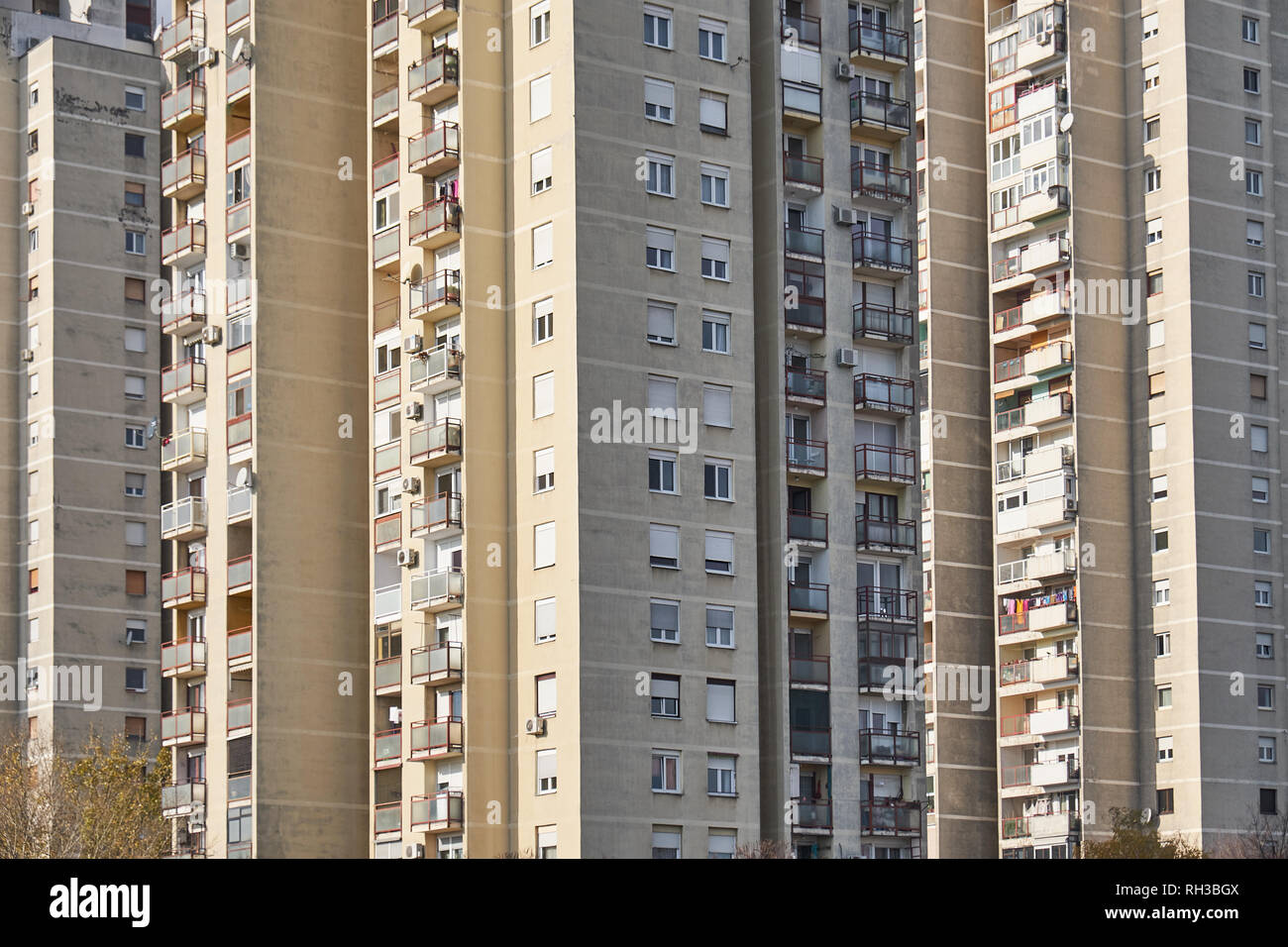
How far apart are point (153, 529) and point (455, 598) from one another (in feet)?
99.6

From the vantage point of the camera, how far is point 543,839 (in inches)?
2502

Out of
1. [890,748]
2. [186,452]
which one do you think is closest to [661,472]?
[890,748]

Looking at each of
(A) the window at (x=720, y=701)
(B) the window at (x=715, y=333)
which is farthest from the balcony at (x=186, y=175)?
(A) the window at (x=720, y=701)

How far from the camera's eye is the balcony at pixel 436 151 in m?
68.5

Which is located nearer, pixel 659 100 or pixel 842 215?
pixel 659 100

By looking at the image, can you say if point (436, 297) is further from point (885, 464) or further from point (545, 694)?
point (885, 464)

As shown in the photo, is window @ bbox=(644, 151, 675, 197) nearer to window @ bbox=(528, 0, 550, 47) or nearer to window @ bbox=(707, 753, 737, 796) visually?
window @ bbox=(528, 0, 550, 47)

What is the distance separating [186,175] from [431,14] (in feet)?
40.3

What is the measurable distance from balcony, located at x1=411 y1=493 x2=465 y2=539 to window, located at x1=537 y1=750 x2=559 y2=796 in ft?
23.7

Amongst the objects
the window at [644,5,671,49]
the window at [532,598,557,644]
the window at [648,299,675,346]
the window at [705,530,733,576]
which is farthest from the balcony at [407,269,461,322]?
the window at [705,530,733,576]

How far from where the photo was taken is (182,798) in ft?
237

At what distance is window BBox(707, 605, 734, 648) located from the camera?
6631 centimetres
